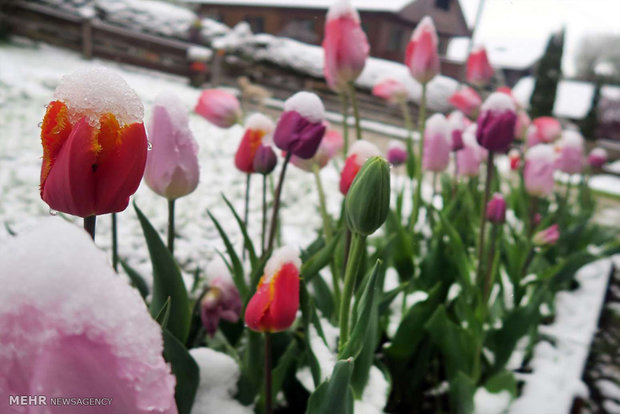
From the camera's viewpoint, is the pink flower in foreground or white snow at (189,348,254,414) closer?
the pink flower in foreground

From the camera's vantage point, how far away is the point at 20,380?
0.52ft

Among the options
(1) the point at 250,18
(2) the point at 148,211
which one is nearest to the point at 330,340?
(2) the point at 148,211

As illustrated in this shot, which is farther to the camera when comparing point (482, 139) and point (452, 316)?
point (452, 316)

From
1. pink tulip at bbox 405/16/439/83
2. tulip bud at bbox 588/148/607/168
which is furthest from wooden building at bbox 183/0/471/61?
pink tulip at bbox 405/16/439/83

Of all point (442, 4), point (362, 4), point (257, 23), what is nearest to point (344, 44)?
point (362, 4)

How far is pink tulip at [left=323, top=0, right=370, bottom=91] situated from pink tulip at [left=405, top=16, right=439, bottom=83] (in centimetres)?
21

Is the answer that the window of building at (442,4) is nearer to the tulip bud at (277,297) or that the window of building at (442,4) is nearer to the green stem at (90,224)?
the tulip bud at (277,297)

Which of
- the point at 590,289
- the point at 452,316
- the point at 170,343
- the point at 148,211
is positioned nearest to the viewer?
the point at 170,343

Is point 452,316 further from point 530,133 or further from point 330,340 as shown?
point 530,133

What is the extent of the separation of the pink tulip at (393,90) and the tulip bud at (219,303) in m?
0.84

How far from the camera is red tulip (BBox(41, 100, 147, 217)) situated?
26cm

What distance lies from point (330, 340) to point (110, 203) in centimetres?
51

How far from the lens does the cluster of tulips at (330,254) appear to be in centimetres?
28

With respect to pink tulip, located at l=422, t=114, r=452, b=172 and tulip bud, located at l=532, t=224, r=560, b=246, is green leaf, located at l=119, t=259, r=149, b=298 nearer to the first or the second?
pink tulip, located at l=422, t=114, r=452, b=172
